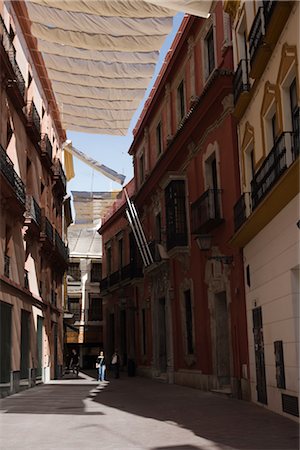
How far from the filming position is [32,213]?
65.9 ft

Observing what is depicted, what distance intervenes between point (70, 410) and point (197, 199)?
755 cm

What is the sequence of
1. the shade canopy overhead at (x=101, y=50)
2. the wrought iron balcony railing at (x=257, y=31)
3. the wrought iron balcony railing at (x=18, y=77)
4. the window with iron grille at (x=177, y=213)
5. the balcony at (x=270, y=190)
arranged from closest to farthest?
the balcony at (x=270, y=190) < the wrought iron balcony railing at (x=257, y=31) < the shade canopy overhead at (x=101, y=50) < the wrought iron balcony railing at (x=18, y=77) < the window with iron grille at (x=177, y=213)

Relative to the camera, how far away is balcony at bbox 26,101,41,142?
65.5 ft

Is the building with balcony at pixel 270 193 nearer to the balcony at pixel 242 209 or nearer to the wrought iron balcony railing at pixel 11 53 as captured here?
the balcony at pixel 242 209

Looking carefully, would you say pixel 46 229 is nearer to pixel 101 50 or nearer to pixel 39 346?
pixel 39 346

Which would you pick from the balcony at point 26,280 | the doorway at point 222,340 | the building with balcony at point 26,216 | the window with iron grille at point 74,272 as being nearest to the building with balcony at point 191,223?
the doorway at point 222,340

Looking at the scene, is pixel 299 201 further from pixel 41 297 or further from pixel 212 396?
pixel 41 297

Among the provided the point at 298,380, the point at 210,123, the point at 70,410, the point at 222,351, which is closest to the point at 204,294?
the point at 222,351

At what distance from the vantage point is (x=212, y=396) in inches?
595

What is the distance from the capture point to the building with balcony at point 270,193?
981 cm

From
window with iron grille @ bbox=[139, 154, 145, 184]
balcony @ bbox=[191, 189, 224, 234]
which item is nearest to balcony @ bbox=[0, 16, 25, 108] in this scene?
balcony @ bbox=[191, 189, 224, 234]

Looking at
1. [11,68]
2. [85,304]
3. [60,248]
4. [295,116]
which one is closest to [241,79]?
[295,116]

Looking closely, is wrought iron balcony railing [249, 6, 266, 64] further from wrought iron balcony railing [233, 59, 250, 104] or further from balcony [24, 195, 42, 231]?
Result: balcony [24, 195, 42, 231]

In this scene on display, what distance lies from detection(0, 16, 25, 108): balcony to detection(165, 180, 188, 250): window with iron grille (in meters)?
5.76
